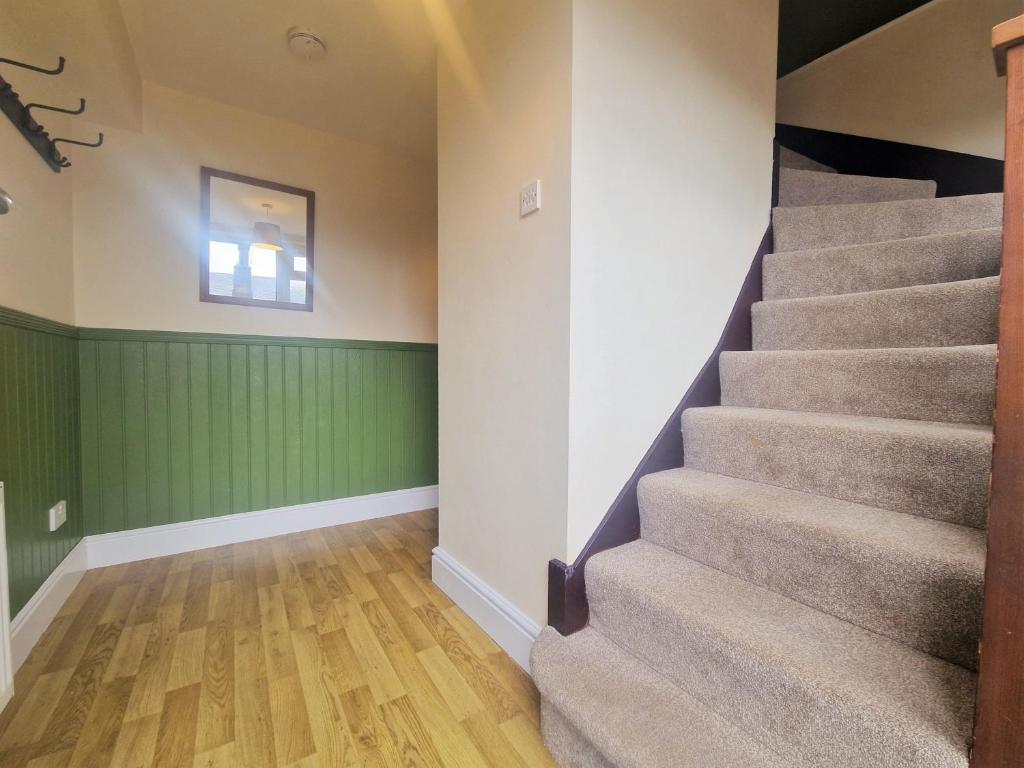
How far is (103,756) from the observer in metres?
0.96

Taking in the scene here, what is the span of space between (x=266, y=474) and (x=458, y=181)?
1.84 meters

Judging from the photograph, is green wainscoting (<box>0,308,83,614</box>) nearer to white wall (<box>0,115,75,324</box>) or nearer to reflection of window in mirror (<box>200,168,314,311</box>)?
white wall (<box>0,115,75,324</box>)

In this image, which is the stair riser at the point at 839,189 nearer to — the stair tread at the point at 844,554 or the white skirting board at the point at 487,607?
the stair tread at the point at 844,554

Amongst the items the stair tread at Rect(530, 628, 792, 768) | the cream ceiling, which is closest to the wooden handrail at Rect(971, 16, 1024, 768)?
the stair tread at Rect(530, 628, 792, 768)

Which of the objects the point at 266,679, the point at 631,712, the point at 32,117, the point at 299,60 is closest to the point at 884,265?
the point at 631,712

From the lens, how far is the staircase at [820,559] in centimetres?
70

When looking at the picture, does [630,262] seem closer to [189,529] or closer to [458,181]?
[458,181]

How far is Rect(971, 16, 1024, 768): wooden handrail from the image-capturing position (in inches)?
20.1

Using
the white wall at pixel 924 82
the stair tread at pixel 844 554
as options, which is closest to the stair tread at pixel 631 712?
the stair tread at pixel 844 554

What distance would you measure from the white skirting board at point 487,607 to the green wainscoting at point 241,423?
40.9 inches

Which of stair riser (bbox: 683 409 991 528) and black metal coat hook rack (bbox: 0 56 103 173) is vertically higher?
black metal coat hook rack (bbox: 0 56 103 173)

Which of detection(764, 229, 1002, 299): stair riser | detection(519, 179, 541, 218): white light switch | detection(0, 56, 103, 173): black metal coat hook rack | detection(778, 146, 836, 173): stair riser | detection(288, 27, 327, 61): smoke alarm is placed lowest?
detection(764, 229, 1002, 299): stair riser

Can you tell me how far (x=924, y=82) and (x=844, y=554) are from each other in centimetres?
289

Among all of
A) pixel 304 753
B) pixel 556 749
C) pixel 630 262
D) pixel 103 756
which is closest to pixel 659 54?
pixel 630 262
